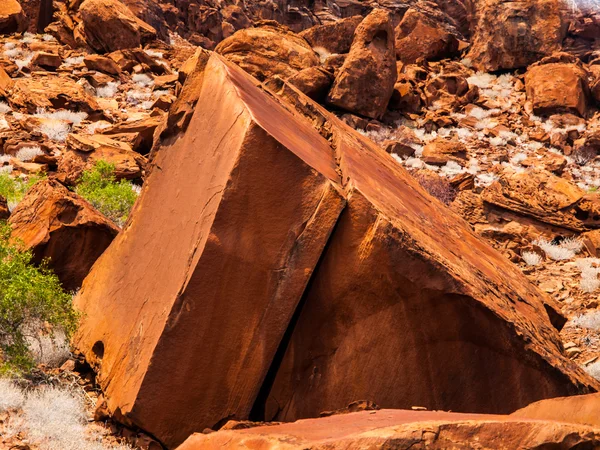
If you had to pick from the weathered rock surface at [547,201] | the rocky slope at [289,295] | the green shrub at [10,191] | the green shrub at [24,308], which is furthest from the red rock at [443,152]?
the green shrub at [24,308]

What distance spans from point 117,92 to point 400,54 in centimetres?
1158

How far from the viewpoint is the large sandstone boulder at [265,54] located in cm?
2120

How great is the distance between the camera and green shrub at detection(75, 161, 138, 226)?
1050cm

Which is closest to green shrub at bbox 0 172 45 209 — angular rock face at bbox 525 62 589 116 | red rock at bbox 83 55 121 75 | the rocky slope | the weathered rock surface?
the rocky slope

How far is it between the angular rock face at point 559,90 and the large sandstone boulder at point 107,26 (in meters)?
13.4

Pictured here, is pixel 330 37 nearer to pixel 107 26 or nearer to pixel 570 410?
pixel 107 26

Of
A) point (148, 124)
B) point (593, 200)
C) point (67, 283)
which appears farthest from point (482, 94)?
point (67, 283)

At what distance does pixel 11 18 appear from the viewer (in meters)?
24.4

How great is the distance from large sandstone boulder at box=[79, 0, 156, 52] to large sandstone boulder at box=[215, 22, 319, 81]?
11.9 feet

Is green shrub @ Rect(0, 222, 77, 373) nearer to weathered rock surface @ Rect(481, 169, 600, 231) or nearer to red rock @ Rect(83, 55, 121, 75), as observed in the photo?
weathered rock surface @ Rect(481, 169, 600, 231)

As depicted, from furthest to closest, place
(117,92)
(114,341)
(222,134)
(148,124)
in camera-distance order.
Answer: (117,92) < (148,124) < (114,341) < (222,134)

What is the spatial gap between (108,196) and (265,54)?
11919mm

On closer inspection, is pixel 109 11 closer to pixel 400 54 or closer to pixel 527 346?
pixel 400 54

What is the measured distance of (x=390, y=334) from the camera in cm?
518
